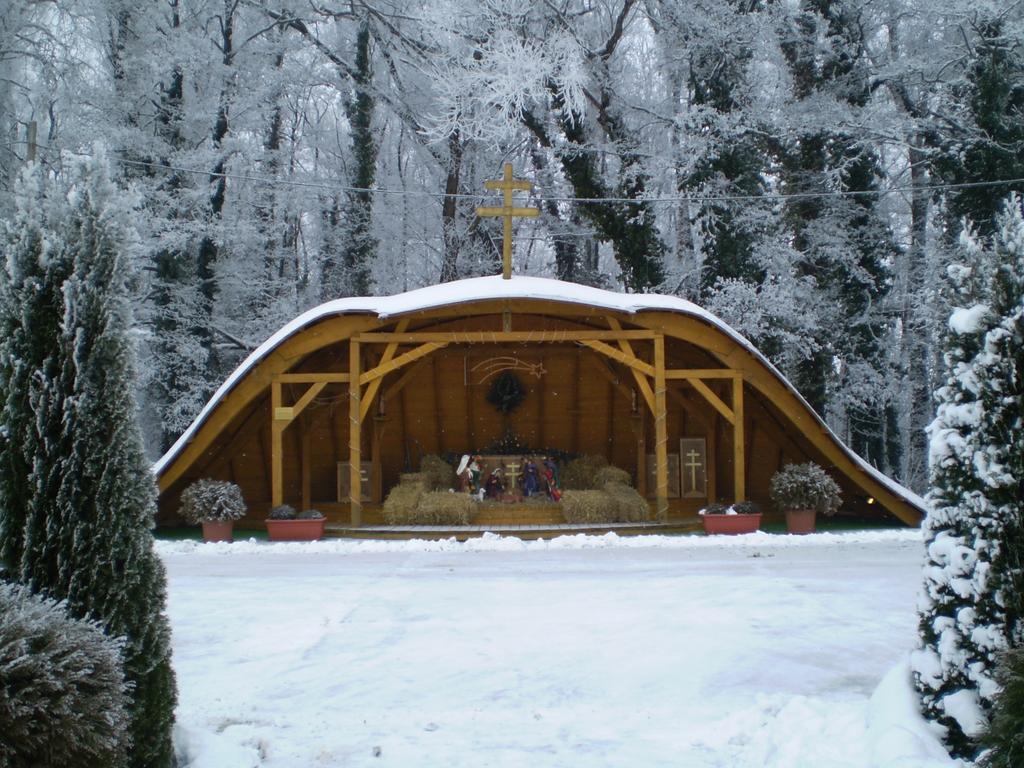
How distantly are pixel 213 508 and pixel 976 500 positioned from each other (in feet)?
34.6

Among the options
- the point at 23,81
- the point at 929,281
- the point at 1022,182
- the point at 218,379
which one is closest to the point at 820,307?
the point at 929,281

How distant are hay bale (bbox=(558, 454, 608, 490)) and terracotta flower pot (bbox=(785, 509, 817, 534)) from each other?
3234 mm

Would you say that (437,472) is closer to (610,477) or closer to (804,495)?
(610,477)

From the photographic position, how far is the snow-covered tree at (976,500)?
12.2 ft

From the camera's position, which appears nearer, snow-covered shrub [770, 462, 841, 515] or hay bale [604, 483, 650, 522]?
snow-covered shrub [770, 462, 841, 515]

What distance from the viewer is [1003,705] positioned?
3.15 meters

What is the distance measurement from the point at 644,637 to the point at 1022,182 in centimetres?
1320

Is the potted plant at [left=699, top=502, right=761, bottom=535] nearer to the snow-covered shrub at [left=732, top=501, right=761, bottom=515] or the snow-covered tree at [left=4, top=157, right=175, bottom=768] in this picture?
the snow-covered shrub at [left=732, top=501, right=761, bottom=515]

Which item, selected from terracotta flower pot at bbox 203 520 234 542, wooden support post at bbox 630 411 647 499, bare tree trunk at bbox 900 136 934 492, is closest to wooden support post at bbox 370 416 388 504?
terracotta flower pot at bbox 203 520 234 542

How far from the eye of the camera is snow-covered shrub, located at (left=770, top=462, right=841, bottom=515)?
12797 mm

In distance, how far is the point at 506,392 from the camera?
15641mm

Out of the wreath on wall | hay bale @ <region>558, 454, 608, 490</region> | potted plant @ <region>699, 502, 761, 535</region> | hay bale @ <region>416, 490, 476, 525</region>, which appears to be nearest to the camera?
potted plant @ <region>699, 502, 761, 535</region>

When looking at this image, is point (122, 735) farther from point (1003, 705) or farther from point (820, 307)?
point (820, 307)

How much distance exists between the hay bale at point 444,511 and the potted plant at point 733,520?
3.23 m
